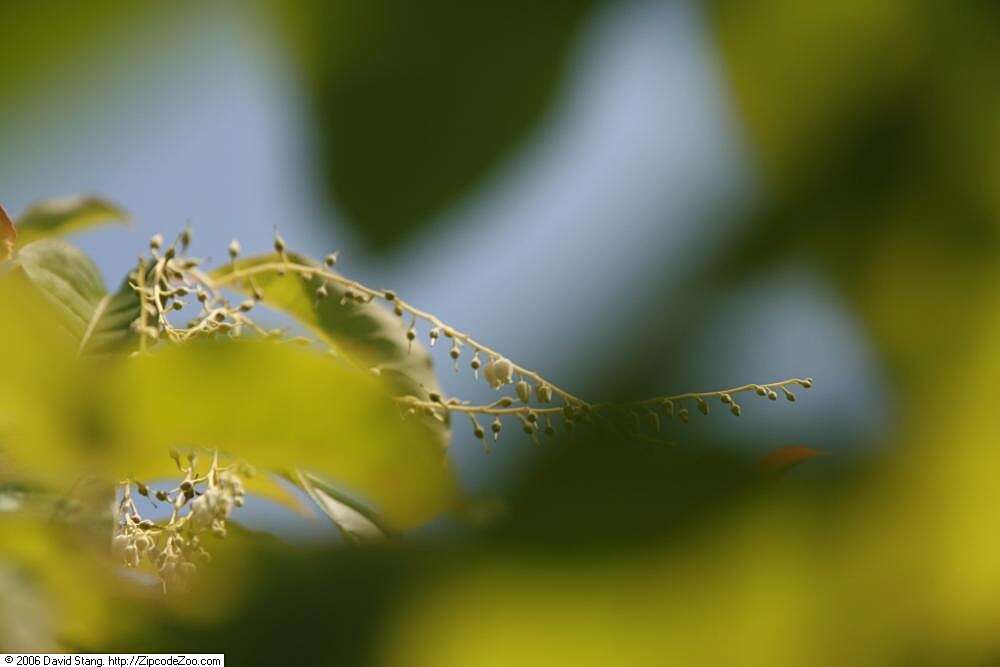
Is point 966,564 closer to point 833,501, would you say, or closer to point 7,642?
point 833,501

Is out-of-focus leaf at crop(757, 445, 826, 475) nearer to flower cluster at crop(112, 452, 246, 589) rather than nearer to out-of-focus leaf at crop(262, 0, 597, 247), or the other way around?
out-of-focus leaf at crop(262, 0, 597, 247)

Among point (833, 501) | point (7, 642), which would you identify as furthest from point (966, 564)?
point (7, 642)

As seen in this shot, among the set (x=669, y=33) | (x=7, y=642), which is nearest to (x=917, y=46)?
(x=669, y=33)

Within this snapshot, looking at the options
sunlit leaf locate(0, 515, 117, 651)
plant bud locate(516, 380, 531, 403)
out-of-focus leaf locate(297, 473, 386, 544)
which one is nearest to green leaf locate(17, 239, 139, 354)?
out-of-focus leaf locate(297, 473, 386, 544)

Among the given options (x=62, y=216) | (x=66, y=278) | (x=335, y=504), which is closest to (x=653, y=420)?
(x=335, y=504)
